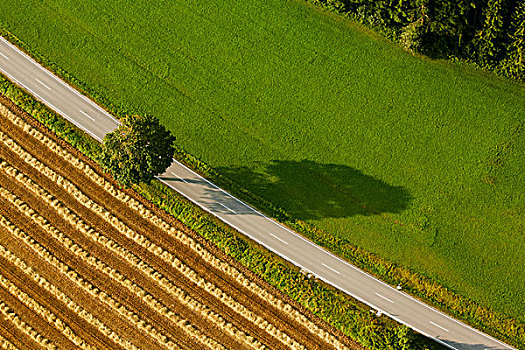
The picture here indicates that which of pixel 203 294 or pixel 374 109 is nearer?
pixel 203 294

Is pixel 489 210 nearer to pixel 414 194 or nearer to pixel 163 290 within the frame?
pixel 414 194

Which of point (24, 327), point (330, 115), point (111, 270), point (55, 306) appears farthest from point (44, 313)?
point (330, 115)

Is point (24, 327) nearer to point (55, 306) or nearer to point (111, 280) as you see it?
point (55, 306)

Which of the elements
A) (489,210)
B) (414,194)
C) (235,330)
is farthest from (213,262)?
(489,210)

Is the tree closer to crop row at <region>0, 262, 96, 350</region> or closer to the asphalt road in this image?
the asphalt road

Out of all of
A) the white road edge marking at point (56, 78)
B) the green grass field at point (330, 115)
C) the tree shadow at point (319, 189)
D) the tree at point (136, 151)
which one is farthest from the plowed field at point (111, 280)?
the green grass field at point (330, 115)

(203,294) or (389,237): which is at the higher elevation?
(389,237)

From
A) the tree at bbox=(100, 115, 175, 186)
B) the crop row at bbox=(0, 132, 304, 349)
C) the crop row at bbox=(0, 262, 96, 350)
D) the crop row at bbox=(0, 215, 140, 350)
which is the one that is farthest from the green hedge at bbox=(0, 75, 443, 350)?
the crop row at bbox=(0, 262, 96, 350)
